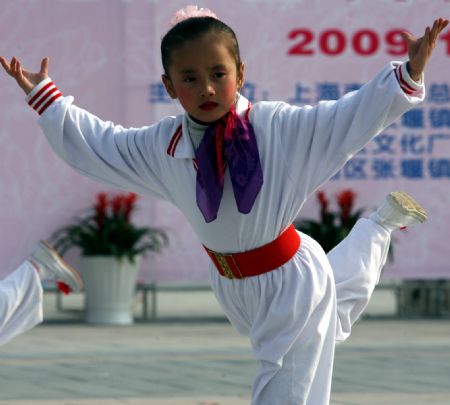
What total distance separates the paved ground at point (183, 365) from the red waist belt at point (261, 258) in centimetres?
211

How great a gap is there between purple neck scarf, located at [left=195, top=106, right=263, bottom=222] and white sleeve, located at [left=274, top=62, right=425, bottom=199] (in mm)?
119

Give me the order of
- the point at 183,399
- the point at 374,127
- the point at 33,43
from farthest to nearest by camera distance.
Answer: the point at 33,43 → the point at 183,399 → the point at 374,127

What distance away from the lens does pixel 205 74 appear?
4355 mm

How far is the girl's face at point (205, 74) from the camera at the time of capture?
171 inches

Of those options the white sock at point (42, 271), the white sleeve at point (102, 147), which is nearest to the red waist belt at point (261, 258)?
the white sleeve at point (102, 147)

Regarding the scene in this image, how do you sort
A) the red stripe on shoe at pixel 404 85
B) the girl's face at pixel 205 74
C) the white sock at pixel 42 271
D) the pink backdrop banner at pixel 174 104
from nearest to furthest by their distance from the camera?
the red stripe on shoe at pixel 404 85 → the girl's face at pixel 205 74 → the white sock at pixel 42 271 → the pink backdrop banner at pixel 174 104

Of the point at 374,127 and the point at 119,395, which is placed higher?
the point at 374,127

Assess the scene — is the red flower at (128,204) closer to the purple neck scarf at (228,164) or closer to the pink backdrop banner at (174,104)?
the pink backdrop banner at (174,104)

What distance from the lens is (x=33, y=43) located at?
10.7m

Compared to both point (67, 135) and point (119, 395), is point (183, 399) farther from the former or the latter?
point (67, 135)

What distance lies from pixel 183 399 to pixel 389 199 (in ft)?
5.23

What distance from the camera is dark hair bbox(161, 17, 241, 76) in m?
4.37

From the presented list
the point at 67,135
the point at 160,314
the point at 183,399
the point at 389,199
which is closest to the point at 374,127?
the point at 67,135

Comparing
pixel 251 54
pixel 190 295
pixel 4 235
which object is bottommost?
pixel 190 295
